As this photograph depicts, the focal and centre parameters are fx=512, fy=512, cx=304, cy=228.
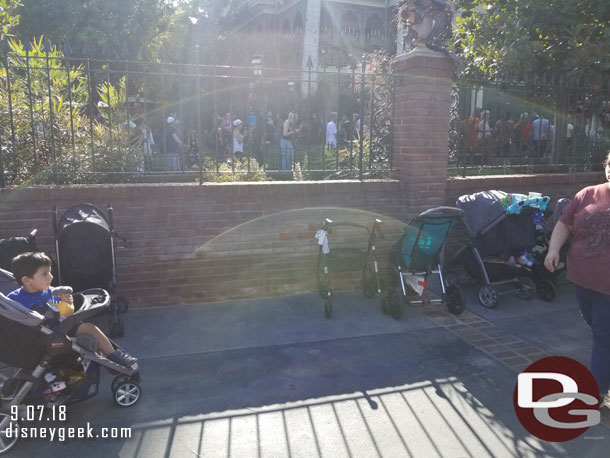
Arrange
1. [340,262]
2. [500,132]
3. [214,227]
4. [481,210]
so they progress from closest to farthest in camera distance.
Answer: [340,262]
[214,227]
[481,210]
[500,132]

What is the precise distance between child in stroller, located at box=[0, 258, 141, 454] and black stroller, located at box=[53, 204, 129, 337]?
112 centimetres

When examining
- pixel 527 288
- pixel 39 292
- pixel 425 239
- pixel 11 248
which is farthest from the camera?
pixel 527 288

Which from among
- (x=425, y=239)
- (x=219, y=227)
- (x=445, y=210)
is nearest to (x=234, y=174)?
(x=219, y=227)

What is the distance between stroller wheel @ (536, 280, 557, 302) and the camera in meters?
6.11

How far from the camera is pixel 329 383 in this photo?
4078 millimetres

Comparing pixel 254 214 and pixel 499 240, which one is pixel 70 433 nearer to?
pixel 254 214

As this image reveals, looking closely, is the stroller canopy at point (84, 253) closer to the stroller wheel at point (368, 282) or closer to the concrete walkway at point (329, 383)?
the concrete walkway at point (329, 383)

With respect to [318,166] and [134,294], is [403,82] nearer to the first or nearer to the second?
[318,166]

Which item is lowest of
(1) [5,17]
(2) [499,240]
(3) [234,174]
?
(2) [499,240]

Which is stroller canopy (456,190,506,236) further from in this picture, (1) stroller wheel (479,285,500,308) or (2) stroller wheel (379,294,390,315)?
(2) stroller wheel (379,294,390,315)

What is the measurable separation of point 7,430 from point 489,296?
15.8 ft

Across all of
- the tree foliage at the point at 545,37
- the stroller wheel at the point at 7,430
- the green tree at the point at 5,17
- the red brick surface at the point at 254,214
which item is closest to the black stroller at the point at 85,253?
the red brick surface at the point at 254,214

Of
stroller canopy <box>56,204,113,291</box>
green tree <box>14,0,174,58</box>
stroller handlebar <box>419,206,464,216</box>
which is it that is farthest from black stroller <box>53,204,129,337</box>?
green tree <box>14,0,174,58</box>

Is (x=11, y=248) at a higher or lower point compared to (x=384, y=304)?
higher
